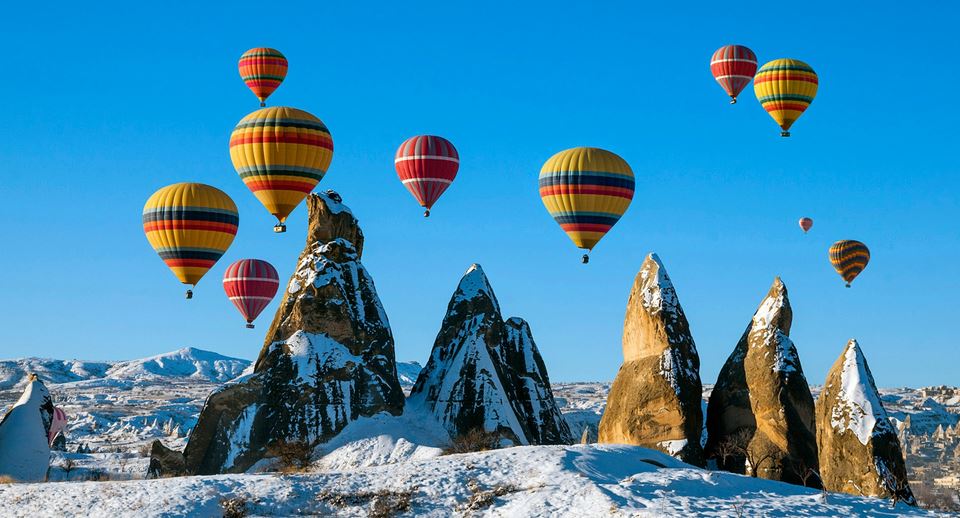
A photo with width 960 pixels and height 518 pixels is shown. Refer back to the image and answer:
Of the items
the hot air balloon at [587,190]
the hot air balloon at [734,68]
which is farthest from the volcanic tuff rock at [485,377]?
the hot air balloon at [734,68]

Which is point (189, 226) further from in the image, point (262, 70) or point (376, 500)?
point (376, 500)

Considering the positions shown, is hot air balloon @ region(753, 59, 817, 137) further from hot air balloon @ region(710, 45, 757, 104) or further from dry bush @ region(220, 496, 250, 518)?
dry bush @ region(220, 496, 250, 518)

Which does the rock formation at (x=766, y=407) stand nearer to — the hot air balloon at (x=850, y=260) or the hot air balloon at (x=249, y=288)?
the hot air balloon at (x=249, y=288)

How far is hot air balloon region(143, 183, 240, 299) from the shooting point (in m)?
53.5

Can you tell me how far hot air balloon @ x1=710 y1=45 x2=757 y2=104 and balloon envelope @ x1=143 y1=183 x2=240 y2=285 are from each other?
110 feet

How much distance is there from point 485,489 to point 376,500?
265cm

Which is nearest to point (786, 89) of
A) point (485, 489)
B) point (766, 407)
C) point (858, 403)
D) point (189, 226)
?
point (189, 226)

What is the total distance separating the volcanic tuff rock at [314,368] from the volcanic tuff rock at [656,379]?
797 centimetres

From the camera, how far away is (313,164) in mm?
55062

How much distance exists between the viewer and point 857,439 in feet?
109

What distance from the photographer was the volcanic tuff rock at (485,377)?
42.2m

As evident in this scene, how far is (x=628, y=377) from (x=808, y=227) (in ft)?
183

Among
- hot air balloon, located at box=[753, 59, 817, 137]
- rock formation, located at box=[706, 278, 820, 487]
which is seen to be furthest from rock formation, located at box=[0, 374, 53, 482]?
hot air balloon, located at box=[753, 59, 817, 137]

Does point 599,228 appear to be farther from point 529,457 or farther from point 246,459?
point 529,457
